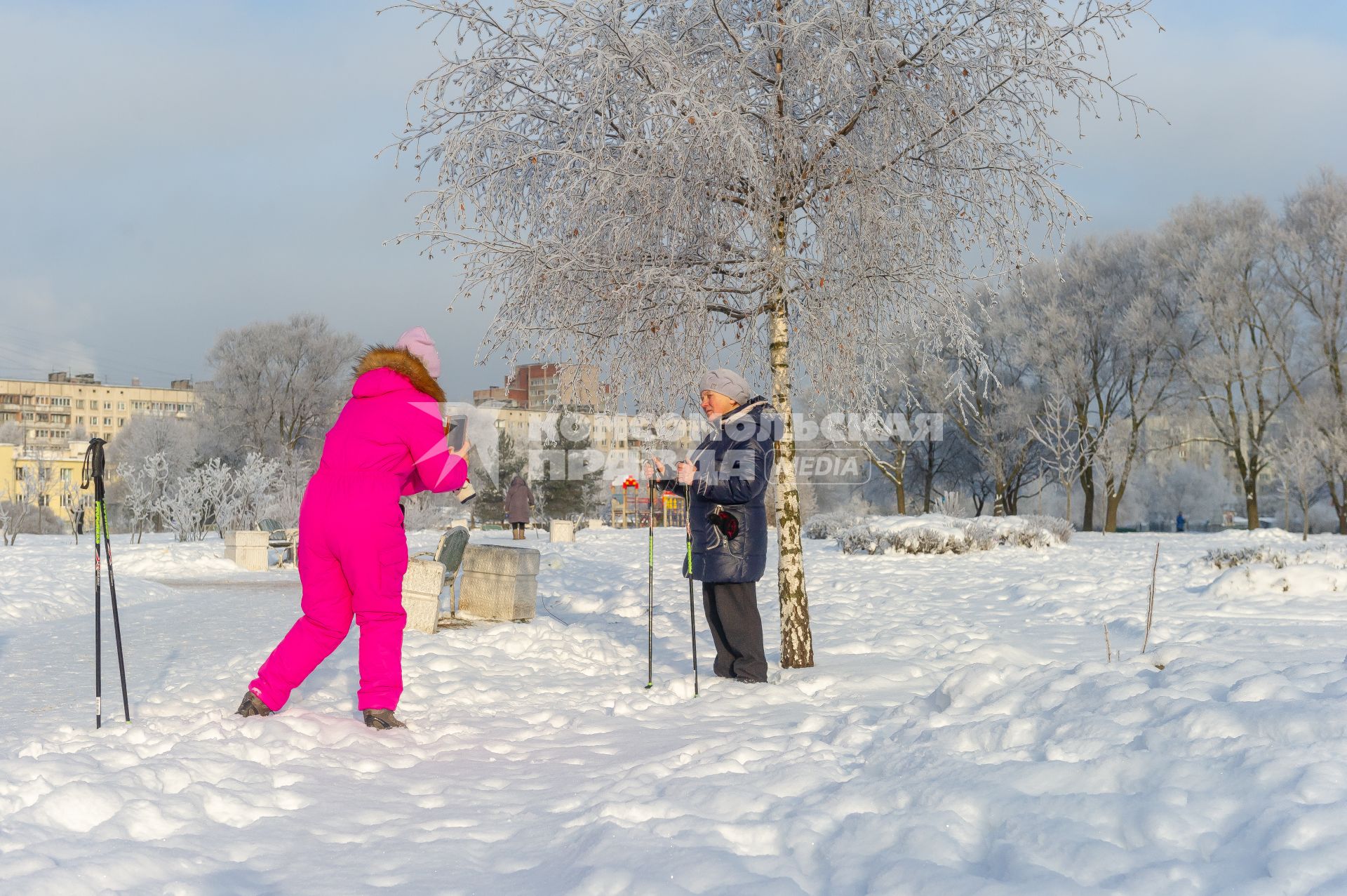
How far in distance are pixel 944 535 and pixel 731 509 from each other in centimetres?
1335

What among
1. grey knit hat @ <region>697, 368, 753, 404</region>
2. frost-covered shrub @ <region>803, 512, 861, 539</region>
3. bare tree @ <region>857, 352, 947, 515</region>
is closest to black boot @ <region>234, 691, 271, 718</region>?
grey knit hat @ <region>697, 368, 753, 404</region>

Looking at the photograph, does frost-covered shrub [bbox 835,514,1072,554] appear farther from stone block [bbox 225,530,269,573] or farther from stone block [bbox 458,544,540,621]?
stone block [bbox 225,530,269,573]

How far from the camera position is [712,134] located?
575cm

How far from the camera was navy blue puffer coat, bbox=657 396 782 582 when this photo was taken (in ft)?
20.4

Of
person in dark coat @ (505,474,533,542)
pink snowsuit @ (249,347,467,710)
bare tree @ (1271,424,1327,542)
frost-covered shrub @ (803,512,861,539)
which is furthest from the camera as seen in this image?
person in dark coat @ (505,474,533,542)

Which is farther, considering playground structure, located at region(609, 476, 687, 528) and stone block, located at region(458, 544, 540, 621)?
playground structure, located at region(609, 476, 687, 528)

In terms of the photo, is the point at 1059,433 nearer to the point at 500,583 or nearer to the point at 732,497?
the point at 500,583

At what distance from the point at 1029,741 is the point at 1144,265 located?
3718 centimetres

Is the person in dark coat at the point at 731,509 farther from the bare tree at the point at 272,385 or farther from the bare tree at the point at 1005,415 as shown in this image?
the bare tree at the point at 272,385

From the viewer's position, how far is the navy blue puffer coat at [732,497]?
6230mm

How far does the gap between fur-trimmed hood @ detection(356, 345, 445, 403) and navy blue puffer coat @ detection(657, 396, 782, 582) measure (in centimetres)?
171

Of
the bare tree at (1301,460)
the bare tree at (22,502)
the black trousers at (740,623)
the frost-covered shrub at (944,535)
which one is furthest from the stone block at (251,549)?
the bare tree at (1301,460)

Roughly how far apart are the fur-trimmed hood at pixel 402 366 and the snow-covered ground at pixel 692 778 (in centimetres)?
175

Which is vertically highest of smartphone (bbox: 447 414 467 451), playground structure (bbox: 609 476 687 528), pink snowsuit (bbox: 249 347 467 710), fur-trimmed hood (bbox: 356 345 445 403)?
fur-trimmed hood (bbox: 356 345 445 403)
